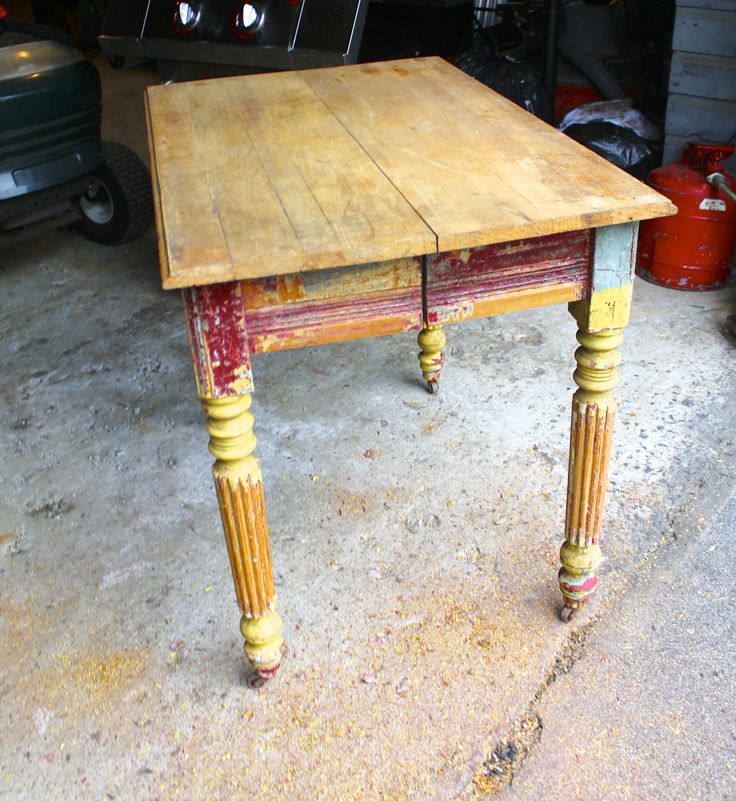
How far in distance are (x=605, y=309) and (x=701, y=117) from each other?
2291 mm

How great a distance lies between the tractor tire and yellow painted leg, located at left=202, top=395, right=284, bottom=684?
2242 millimetres

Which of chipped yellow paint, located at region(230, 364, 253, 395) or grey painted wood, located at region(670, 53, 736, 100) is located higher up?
chipped yellow paint, located at region(230, 364, 253, 395)

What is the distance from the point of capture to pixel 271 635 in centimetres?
153

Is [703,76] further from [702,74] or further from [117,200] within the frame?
[117,200]

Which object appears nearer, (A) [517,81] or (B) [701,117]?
(B) [701,117]

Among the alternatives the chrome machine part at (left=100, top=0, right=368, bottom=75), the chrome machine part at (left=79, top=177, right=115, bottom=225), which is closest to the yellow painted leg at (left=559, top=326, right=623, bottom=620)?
the chrome machine part at (left=100, top=0, right=368, bottom=75)

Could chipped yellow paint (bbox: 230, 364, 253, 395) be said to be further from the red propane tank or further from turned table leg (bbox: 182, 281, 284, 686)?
the red propane tank

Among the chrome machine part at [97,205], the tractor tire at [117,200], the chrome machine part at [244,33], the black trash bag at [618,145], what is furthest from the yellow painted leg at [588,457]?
the chrome machine part at [97,205]

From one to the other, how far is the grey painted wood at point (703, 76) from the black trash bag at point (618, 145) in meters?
0.23

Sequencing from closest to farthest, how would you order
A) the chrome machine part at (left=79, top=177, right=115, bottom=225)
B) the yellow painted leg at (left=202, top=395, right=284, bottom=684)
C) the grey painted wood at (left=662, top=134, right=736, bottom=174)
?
the yellow painted leg at (left=202, top=395, right=284, bottom=684), the grey painted wood at (left=662, top=134, right=736, bottom=174), the chrome machine part at (left=79, top=177, right=115, bottom=225)

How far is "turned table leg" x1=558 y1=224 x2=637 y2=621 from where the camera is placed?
4.40 ft

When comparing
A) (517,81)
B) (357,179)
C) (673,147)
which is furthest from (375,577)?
(517,81)

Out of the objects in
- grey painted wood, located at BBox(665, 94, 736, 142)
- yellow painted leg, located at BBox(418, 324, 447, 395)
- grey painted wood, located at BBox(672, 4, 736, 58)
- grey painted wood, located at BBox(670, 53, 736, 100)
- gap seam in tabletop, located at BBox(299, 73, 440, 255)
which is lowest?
yellow painted leg, located at BBox(418, 324, 447, 395)

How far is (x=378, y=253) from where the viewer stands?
119cm
